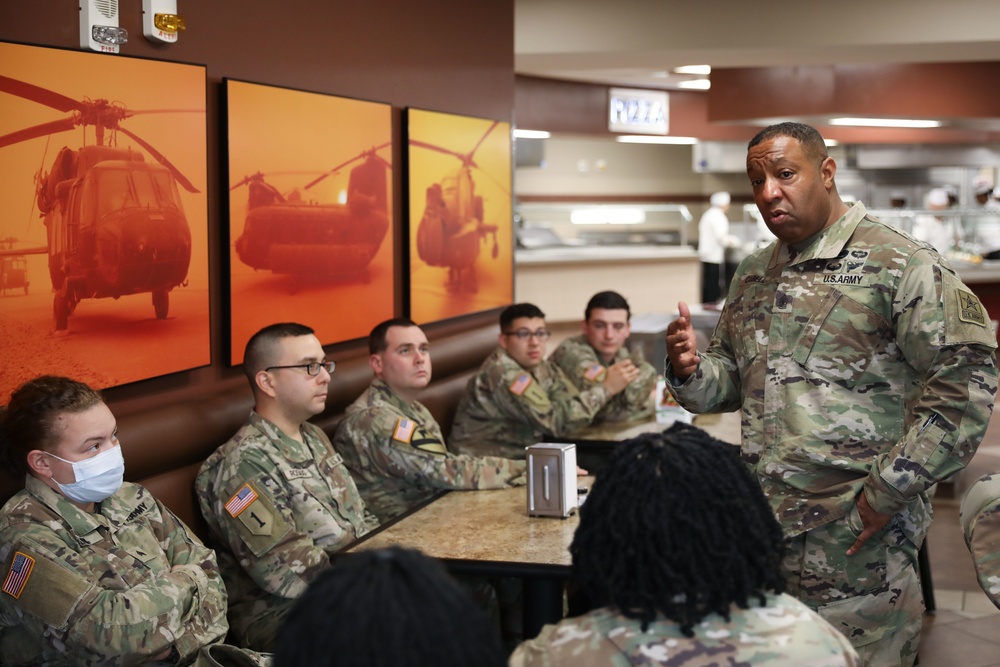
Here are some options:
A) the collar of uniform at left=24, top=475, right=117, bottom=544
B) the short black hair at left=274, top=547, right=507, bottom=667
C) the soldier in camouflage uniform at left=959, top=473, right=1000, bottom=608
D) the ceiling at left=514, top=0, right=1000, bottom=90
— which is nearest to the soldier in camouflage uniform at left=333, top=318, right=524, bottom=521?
the collar of uniform at left=24, top=475, right=117, bottom=544

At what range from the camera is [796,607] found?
4.57 ft

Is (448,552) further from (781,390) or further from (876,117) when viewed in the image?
(876,117)

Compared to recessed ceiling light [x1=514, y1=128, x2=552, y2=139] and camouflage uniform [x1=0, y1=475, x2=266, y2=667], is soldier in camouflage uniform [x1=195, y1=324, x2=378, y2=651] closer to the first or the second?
camouflage uniform [x1=0, y1=475, x2=266, y2=667]

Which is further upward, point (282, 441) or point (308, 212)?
point (308, 212)

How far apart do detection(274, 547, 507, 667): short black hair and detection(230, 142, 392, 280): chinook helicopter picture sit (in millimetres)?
2659

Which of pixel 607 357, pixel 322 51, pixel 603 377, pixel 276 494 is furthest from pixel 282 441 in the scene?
pixel 607 357

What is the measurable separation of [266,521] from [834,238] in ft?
4.89

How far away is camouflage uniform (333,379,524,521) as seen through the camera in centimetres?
333

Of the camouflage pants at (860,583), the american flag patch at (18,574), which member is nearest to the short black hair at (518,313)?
the camouflage pants at (860,583)

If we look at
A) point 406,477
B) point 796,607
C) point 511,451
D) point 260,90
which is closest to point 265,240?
point 260,90

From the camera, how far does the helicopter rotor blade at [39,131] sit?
258 cm

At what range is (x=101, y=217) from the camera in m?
2.90

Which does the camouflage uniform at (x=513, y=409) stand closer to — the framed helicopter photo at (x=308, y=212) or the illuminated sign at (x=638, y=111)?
the framed helicopter photo at (x=308, y=212)

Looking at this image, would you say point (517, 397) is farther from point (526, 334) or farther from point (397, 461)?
Result: point (397, 461)
